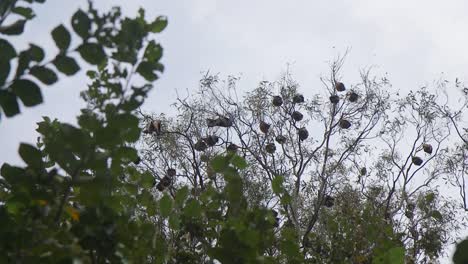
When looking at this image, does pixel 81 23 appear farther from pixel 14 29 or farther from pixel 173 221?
pixel 173 221

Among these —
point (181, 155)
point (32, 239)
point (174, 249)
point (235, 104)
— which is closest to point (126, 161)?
point (32, 239)

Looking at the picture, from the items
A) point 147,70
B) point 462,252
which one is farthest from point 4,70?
point 462,252

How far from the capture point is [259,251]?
1.41m

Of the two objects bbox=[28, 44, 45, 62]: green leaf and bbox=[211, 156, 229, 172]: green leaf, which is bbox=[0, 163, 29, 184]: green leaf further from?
bbox=[211, 156, 229, 172]: green leaf

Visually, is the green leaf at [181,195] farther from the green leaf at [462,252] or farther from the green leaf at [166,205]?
the green leaf at [462,252]

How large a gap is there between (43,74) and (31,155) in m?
0.16

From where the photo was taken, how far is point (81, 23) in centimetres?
121

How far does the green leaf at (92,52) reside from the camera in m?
1.24

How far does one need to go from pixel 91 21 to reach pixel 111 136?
23 cm

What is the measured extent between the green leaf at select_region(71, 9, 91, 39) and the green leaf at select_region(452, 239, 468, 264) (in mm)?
812

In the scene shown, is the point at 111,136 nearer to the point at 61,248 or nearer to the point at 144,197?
the point at 61,248

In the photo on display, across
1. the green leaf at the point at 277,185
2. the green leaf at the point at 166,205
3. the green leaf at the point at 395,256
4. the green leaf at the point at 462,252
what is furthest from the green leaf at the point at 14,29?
the green leaf at the point at 395,256

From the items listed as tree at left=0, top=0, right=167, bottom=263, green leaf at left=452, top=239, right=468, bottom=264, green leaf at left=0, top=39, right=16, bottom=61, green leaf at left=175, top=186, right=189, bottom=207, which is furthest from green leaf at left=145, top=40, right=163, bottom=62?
green leaf at left=452, top=239, right=468, bottom=264

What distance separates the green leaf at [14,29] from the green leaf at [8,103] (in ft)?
0.39
